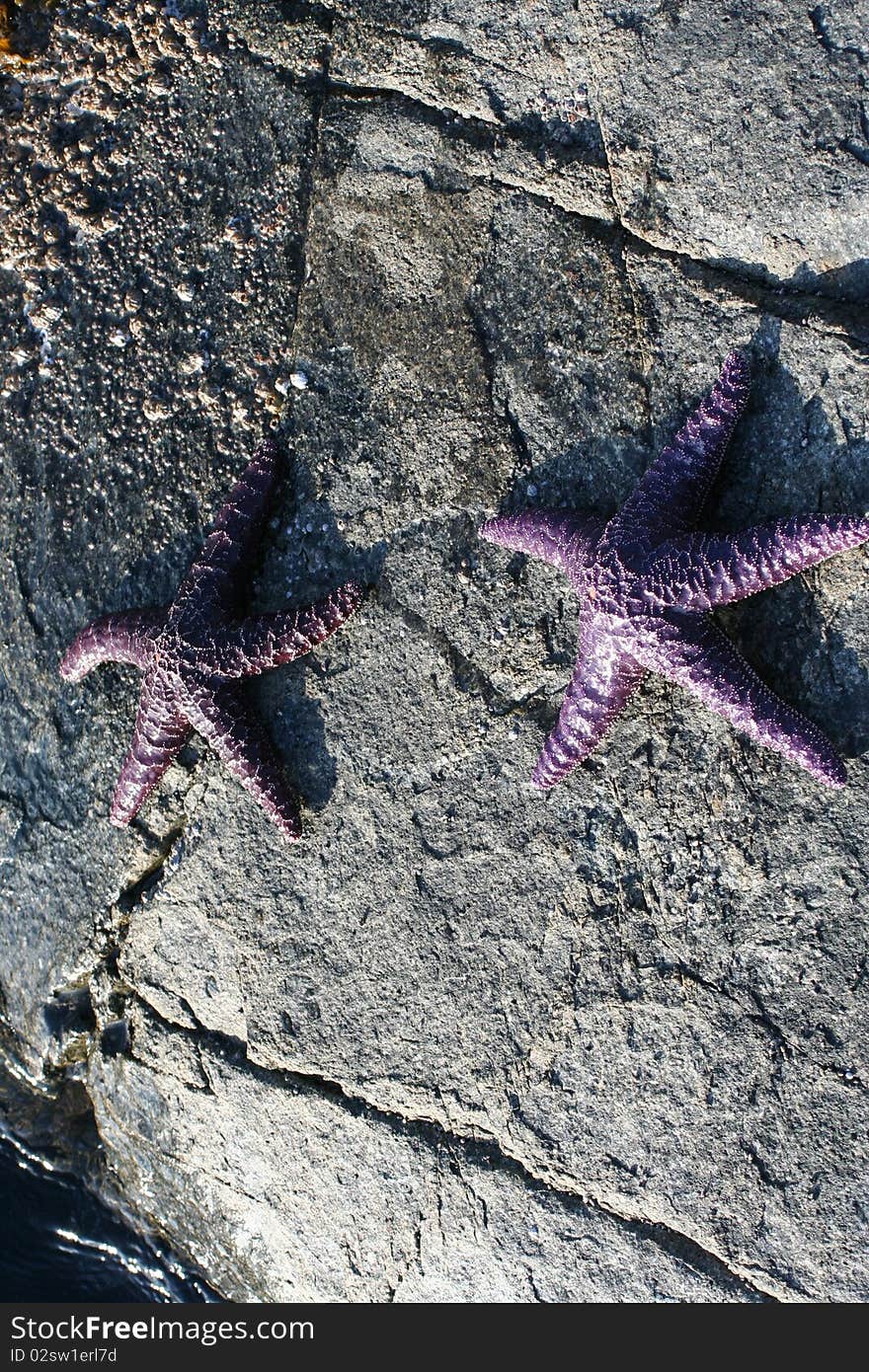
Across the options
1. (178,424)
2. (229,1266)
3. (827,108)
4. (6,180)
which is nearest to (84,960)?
(229,1266)

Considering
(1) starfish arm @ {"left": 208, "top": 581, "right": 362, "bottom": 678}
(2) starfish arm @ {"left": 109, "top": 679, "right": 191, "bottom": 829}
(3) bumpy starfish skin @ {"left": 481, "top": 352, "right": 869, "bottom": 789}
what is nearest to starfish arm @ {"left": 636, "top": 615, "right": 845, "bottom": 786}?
(3) bumpy starfish skin @ {"left": 481, "top": 352, "right": 869, "bottom": 789}

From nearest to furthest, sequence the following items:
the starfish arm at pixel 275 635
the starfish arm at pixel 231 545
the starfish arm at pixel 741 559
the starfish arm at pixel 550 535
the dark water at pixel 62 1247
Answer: the starfish arm at pixel 741 559, the starfish arm at pixel 550 535, the starfish arm at pixel 275 635, the starfish arm at pixel 231 545, the dark water at pixel 62 1247

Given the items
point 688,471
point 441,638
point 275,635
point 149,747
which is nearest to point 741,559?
point 688,471

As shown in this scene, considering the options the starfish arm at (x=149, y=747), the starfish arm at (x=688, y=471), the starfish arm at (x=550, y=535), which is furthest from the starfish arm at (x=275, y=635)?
the starfish arm at (x=688, y=471)

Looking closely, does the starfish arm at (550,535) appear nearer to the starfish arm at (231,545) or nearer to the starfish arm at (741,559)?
the starfish arm at (741,559)

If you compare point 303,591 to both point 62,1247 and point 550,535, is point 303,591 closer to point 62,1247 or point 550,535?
point 550,535

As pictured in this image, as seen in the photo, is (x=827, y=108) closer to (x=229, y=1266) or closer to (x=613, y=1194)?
(x=613, y=1194)
